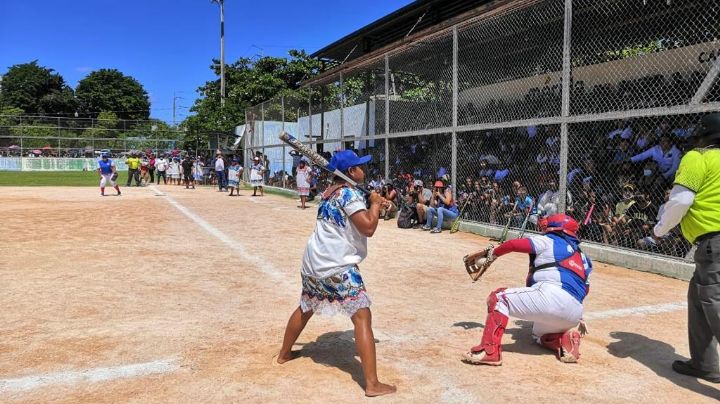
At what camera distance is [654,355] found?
4133 mm

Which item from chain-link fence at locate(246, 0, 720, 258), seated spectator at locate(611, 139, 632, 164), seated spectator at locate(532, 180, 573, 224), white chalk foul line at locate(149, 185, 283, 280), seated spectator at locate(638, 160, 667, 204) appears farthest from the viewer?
seated spectator at locate(532, 180, 573, 224)

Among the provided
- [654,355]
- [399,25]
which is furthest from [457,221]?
[399,25]

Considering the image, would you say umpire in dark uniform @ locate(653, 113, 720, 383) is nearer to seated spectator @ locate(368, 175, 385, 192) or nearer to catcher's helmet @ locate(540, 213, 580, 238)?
catcher's helmet @ locate(540, 213, 580, 238)

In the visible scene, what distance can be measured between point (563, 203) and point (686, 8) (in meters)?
3.35

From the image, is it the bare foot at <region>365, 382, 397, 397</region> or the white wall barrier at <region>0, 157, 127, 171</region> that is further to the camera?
the white wall barrier at <region>0, 157, 127, 171</region>

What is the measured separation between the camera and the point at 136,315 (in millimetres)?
4949

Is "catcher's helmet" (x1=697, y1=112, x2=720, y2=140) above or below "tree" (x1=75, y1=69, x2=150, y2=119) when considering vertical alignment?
below

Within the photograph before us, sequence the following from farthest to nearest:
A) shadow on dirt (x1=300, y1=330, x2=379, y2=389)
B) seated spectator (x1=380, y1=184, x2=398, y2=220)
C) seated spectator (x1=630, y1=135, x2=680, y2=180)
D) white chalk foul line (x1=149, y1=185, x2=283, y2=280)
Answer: seated spectator (x1=380, y1=184, x2=398, y2=220)
seated spectator (x1=630, y1=135, x2=680, y2=180)
white chalk foul line (x1=149, y1=185, x2=283, y2=280)
shadow on dirt (x1=300, y1=330, x2=379, y2=389)

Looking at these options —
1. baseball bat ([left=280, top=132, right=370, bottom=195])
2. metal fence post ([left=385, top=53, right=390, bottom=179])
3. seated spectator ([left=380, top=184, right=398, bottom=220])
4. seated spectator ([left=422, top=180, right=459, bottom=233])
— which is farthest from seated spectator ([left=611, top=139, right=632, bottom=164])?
metal fence post ([left=385, top=53, right=390, bottom=179])

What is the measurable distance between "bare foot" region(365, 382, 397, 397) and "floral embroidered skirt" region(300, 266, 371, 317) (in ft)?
1.53

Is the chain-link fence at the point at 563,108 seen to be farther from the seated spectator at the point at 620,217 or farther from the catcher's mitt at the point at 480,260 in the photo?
the catcher's mitt at the point at 480,260

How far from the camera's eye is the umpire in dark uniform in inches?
133

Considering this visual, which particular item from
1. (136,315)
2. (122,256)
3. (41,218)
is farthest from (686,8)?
(41,218)

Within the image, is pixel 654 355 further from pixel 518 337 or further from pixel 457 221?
pixel 457 221
